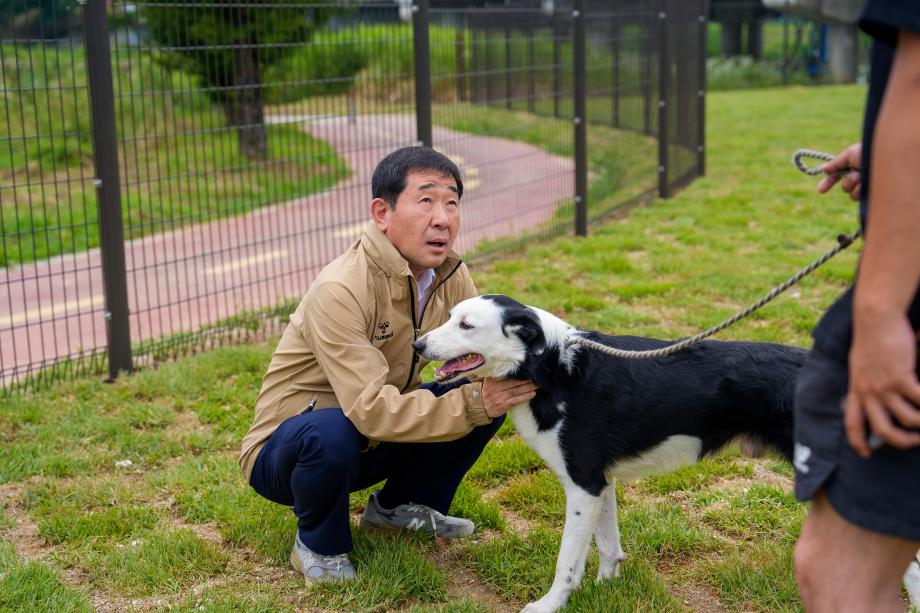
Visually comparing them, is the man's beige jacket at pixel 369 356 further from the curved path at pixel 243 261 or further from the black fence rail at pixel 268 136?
the curved path at pixel 243 261

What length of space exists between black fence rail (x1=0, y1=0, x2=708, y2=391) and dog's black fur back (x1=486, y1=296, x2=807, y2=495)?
10.7ft

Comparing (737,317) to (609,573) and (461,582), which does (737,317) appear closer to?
(609,573)

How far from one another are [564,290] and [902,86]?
5.84 meters

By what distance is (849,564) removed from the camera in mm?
1764

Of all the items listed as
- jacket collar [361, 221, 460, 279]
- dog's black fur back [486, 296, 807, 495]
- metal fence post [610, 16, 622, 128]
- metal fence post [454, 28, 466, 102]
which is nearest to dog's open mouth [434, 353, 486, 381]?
dog's black fur back [486, 296, 807, 495]

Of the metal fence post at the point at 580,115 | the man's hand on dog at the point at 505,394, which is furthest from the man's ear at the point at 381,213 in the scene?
the metal fence post at the point at 580,115

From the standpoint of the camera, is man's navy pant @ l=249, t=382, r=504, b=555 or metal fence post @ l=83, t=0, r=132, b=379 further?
metal fence post @ l=83, t=0, r=132, b=379

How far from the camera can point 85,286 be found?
8.08 metres

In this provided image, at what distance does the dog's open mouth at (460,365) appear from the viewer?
3.24 m

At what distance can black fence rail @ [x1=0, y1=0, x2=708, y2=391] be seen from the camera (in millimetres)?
5832

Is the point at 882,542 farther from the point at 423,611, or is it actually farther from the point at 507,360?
the point at 423,611

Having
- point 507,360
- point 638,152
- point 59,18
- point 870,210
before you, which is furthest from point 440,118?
point 870,210

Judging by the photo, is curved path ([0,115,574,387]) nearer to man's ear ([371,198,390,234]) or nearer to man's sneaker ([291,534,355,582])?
man's ear ([371,198,390,234])

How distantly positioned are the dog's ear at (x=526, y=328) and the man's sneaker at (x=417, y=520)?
3.22 feet
